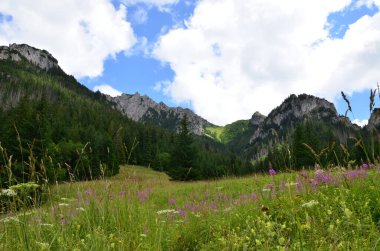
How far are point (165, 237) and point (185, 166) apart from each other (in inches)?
1819

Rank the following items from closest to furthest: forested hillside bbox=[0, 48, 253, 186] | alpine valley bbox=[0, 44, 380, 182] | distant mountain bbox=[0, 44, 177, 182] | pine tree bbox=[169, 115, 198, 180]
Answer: alpine valley bbox=[0, 44, 380, 182]
forested hillside bbox=[0, 48, 253, 186]
distant mountain bbox=[0, 44, 177, 182]
pine tree bbox=[169, 115, 198, 180]

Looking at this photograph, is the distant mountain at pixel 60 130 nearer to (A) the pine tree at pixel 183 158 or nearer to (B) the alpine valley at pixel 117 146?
(B) the alpine valley at pixel 117 146

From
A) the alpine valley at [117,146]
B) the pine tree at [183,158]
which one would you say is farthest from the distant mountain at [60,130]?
the pine tree at [183,158]

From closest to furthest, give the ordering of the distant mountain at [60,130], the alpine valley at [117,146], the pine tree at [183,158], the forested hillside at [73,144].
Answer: the alpine valley at [117,146] < the forested hillside at [73,144] < the distant mountain at [60,130] < the pine tree at [183,158]

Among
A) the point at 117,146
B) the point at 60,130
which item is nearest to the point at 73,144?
the point at 60,130

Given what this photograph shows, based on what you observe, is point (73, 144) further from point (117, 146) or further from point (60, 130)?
point (117, 146)

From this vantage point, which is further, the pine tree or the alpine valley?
the pine tree

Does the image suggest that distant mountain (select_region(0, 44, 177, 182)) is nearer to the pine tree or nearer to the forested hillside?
the forested hillside

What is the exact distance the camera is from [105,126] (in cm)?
14000

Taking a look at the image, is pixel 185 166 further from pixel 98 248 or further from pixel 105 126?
pixel 105 126

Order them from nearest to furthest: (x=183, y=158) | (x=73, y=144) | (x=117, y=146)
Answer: (x=117, y=146), (x=183, y=158), (x=73, y=144)

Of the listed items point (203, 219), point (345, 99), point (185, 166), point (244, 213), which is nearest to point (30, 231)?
point (203, 219)

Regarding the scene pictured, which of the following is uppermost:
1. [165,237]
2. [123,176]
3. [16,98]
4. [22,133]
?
[16,98]

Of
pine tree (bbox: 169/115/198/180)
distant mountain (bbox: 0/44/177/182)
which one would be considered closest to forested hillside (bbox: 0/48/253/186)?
distant mountain (bbox: 0/44/177/182)
